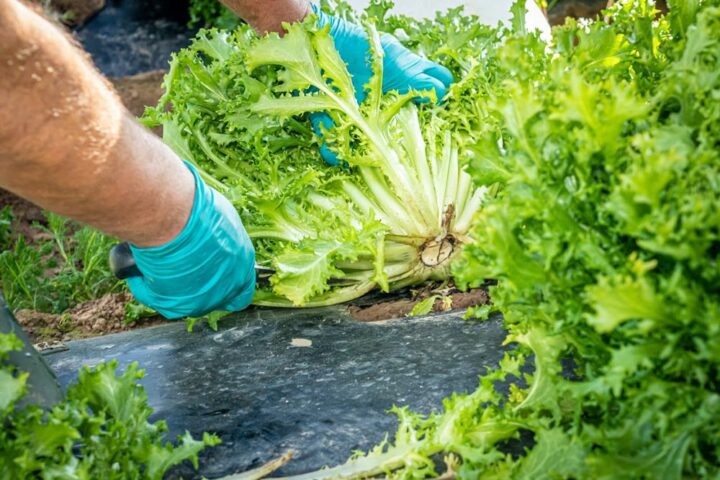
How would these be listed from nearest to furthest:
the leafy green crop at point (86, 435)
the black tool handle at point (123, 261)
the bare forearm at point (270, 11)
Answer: the leafy green crop at point (86, 435) < the black tool handle at point (123, 261) < the bare forearm at point (270, 11)

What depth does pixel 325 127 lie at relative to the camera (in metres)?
3.08

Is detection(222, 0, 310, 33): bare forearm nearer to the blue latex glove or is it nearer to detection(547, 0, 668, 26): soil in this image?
the blue latex glove

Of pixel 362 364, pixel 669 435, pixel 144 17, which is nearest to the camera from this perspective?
pixel 669 435

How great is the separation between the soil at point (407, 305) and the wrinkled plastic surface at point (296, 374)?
98mm

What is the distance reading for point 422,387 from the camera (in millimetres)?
2207

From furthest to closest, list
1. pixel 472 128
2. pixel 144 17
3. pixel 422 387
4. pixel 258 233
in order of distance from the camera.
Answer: pixel 144 17 → pixel 472 128 → pixel 258 233 → pixel 422 387

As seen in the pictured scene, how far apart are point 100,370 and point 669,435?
1.33 m

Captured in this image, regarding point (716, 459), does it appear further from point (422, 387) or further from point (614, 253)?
point (422, 387)

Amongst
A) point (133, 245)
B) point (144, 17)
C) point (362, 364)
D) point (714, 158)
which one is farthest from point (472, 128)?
point (144, 17)

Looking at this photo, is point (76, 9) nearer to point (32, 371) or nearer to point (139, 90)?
point (139, 90)

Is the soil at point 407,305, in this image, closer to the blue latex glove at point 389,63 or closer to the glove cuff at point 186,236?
the blue latex glove at point 389,63

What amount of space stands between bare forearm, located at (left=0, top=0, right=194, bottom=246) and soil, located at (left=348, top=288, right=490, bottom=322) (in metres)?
0.98

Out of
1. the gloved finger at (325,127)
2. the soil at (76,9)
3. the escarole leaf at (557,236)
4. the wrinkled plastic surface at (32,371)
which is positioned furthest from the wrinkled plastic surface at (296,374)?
the soil at (76,9)

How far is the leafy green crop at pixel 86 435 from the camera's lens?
63.9 inches
